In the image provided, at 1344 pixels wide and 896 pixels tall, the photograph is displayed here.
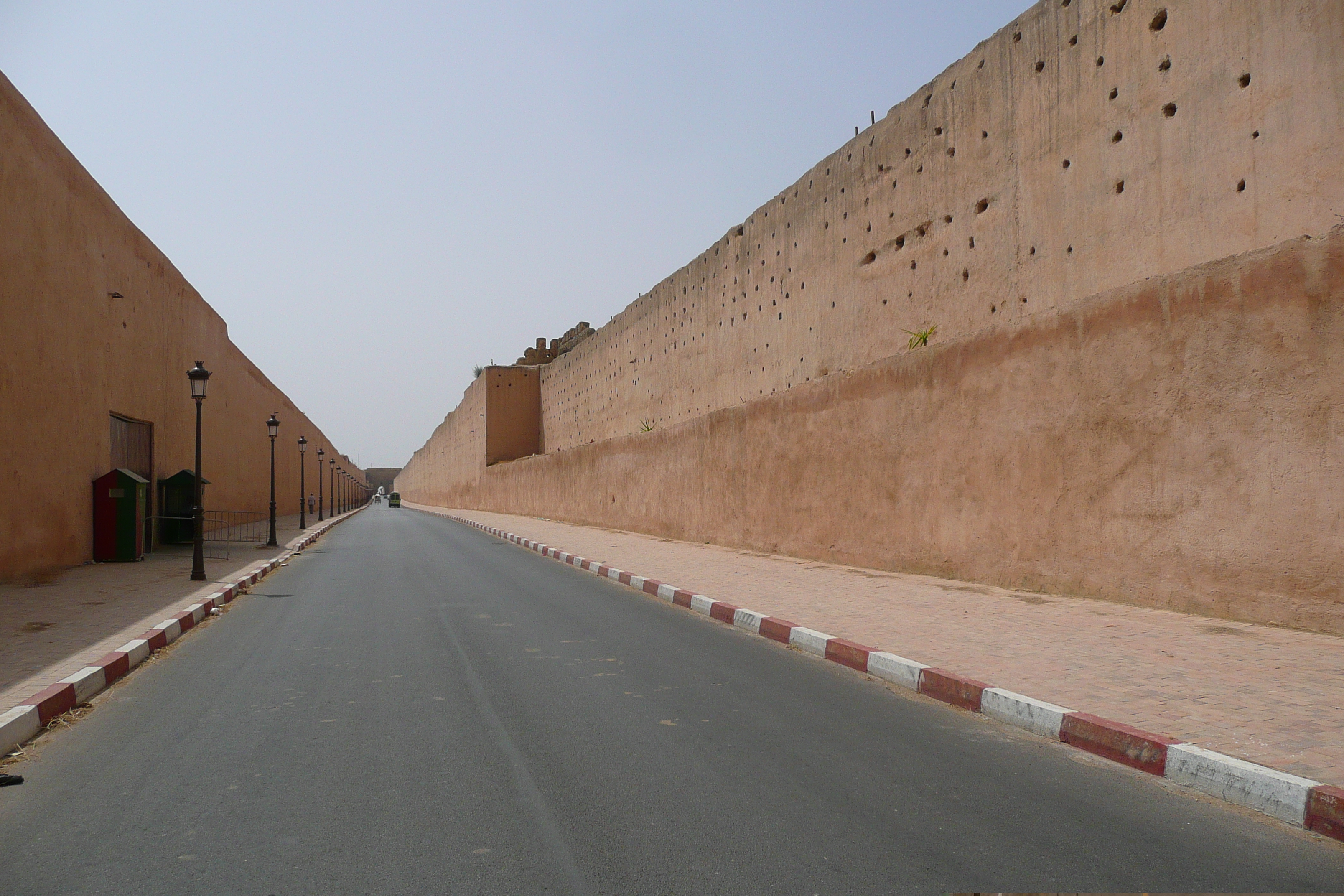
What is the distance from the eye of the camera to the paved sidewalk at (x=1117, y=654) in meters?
4.40

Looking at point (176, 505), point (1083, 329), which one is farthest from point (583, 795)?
point (176, 505)

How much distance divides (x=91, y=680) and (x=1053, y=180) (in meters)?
11.6

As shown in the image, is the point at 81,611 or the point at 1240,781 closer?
the point at 1240,781

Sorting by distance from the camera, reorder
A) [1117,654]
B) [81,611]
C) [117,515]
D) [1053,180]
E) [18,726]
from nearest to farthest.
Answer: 1. [18,726]
2. [1117,654]
3. [81,611]
4. [1053,180]
5. [117,515]

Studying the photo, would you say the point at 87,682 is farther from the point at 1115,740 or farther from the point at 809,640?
the point at 1115,740

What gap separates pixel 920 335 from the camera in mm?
14219

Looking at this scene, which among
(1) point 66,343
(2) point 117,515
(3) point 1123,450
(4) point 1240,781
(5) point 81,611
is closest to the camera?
(4) point 1240,781

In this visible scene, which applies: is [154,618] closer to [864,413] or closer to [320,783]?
[320,783]

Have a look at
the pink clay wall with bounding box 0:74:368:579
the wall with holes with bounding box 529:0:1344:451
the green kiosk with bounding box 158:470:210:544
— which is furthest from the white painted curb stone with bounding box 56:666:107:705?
the green kiosk with bounding box 158:470:210:544

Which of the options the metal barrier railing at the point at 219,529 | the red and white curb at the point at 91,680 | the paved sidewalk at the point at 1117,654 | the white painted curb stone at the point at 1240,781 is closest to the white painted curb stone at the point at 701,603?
the paved sidewalk at the point at 1117,654

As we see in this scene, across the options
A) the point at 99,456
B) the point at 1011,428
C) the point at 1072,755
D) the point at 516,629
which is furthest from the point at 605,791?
the point at 99,456

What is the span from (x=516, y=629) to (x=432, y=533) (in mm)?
22511

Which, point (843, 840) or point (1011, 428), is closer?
point (843, 840)

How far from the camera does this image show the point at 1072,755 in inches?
179
